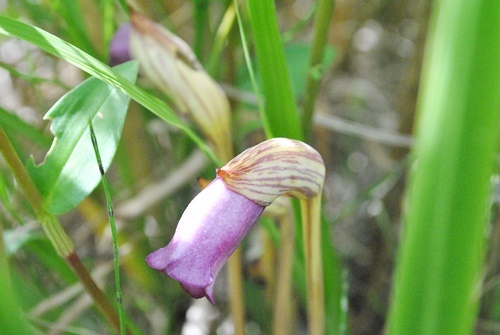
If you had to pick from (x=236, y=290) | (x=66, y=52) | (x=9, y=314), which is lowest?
(x=236, y=290)

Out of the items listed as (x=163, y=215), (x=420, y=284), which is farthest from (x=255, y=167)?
(x=163, y=215)

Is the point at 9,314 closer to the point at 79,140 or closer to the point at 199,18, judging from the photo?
the point at 79,140

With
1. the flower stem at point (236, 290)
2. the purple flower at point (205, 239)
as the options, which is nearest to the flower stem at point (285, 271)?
the flower stem at point (236, 290)

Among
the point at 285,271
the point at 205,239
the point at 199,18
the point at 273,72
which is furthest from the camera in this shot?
the point at 199,18

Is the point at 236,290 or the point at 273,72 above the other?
the point at 273,72

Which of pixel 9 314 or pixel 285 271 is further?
pixel 285 271

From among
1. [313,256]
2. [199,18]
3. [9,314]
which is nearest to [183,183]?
[199,18]

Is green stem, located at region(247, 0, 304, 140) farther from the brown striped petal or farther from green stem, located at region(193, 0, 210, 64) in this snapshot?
green stem, located at region(193, 0, 210, 64)
